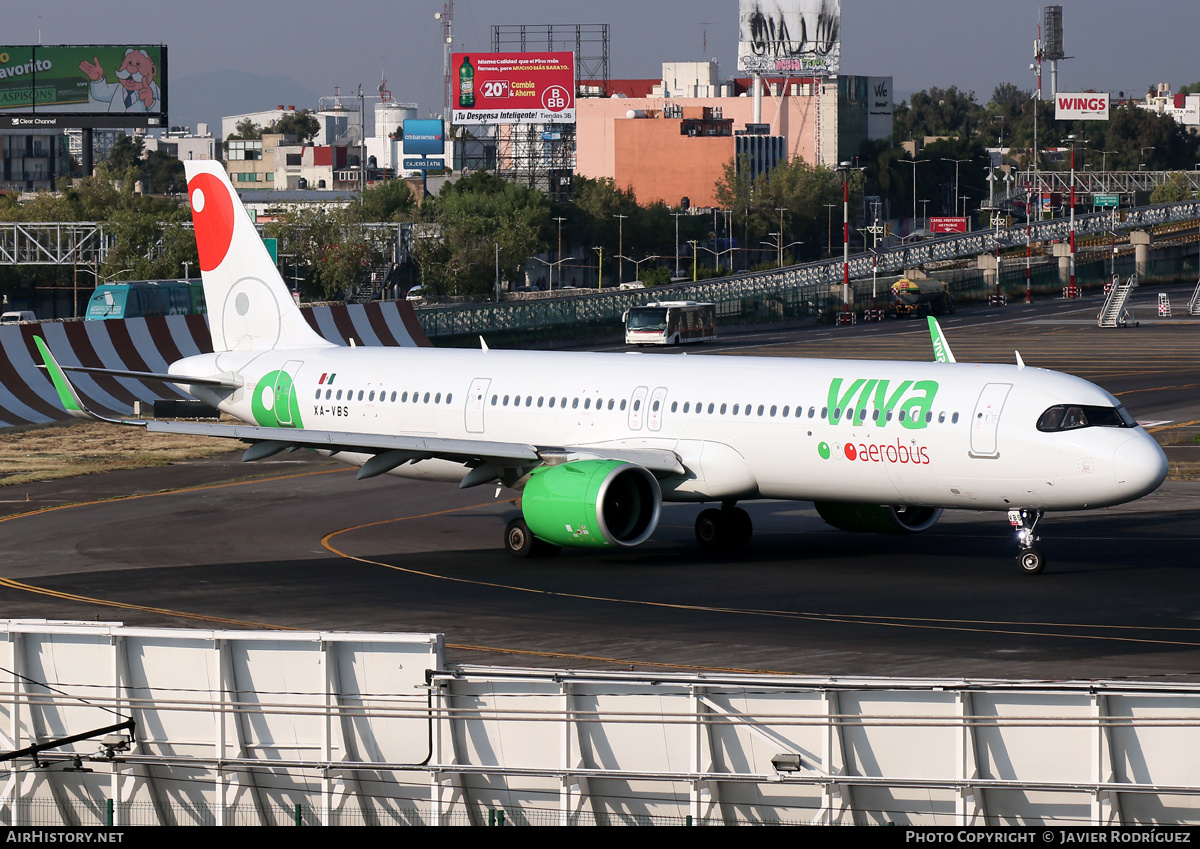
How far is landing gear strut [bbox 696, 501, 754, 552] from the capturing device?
38781 mm

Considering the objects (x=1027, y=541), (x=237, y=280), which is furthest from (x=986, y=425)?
(x=237, y=280)

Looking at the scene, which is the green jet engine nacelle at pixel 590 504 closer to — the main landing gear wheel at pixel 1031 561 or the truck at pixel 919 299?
the main landing gear wheel at pixel 1031 561

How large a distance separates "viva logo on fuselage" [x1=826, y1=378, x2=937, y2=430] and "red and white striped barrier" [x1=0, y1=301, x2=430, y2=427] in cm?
3974

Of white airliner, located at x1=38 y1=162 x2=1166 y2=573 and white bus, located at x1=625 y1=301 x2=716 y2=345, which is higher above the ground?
white bus, located at x1=625 y1=301 x2=716 y2=345

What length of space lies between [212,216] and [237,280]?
6.66 ft

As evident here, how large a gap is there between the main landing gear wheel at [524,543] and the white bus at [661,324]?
228 feet

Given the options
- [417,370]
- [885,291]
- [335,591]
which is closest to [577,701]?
[335,591]

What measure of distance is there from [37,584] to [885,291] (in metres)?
130

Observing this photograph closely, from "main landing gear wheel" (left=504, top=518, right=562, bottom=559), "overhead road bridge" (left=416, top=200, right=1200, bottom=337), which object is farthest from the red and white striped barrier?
"main landing gear wheel" (left=504, top=518, right=562, bottom=559)

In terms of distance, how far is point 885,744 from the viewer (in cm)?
1706

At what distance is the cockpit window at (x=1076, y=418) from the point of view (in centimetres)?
3269

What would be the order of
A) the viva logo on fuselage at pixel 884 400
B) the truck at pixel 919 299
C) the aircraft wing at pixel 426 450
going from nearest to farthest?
the viva logo on fuselage at pixel 884 400
the aircraft wing at pixel 426 450
the truck at pixel 919 299

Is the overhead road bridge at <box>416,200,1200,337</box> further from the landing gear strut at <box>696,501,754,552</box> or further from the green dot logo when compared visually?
the landing gear strut at <box>696,501,754,552</box>

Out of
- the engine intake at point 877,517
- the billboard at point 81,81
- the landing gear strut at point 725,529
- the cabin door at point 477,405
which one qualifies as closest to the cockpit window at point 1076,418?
the engine intake at point 877,517
